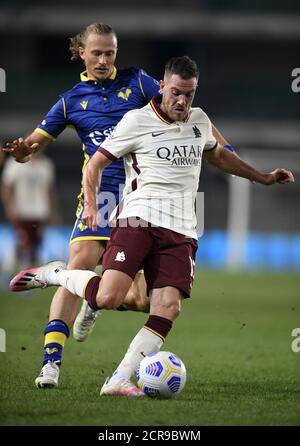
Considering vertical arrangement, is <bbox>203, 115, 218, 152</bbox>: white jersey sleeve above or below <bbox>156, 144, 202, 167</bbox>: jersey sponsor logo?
above

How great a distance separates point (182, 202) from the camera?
21.7 ft

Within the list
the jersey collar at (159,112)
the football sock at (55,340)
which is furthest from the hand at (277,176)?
the football sock at (55,340)

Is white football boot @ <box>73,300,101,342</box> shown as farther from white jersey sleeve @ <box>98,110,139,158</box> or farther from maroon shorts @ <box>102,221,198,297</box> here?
white jersey sleeve @ <box>98,110,139,158</box>

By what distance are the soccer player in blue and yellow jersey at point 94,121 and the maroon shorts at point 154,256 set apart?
21.6 inches

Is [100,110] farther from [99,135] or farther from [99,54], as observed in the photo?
[99,54]

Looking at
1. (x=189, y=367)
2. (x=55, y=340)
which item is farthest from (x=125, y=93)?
(x=189, y=367)

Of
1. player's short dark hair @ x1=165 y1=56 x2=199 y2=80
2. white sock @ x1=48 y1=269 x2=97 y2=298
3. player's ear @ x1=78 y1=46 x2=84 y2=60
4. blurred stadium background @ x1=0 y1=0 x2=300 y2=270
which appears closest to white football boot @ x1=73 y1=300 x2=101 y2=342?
white sock @ x1=48 y1=269 x2=97 y2=298

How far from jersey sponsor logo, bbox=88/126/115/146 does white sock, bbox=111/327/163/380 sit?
160 centimetres

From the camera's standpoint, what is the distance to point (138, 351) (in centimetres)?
624

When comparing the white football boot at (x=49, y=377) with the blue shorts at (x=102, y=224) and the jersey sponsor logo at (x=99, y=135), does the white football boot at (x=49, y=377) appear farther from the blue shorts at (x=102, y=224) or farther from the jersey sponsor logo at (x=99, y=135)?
the jersey sponsor logo at (x=99, y=135)

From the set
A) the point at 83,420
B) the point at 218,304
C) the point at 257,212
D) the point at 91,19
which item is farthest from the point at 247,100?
the point at 83,420

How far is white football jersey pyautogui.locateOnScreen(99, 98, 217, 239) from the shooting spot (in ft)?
21.4

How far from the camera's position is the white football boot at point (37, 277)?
7070 millimetres

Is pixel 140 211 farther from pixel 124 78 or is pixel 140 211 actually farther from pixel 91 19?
pixel 91 19
